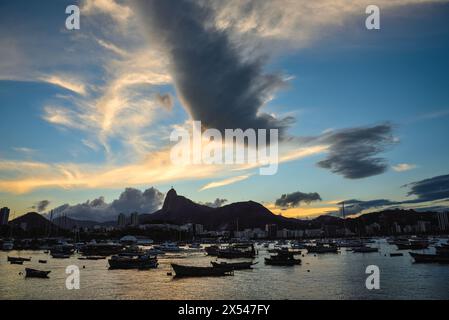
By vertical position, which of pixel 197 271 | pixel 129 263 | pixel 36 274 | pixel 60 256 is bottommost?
pixel 60 256

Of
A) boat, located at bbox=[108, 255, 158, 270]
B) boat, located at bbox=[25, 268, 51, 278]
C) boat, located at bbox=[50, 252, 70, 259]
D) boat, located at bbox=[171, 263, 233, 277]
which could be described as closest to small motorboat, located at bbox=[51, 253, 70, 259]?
boat, located at bbox=[50, 252, 70, 259]

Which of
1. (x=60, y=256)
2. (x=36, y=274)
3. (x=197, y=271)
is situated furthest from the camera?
(x=60, y=256)

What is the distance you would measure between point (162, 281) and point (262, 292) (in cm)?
2000

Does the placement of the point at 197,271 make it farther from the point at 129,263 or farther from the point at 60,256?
the point at 60,256

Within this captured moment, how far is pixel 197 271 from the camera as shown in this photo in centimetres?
6278

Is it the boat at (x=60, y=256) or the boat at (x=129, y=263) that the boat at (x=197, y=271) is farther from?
the boat at (x=60, y=256)

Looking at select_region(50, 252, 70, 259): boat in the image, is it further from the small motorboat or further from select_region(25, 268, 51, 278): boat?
select_region(25, 268, 51, 278): boat

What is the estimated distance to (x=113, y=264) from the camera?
77000mm

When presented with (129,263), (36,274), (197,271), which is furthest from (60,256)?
(197,271)

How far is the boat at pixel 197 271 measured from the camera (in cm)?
6244

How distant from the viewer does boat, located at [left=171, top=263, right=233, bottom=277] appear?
62438mm
